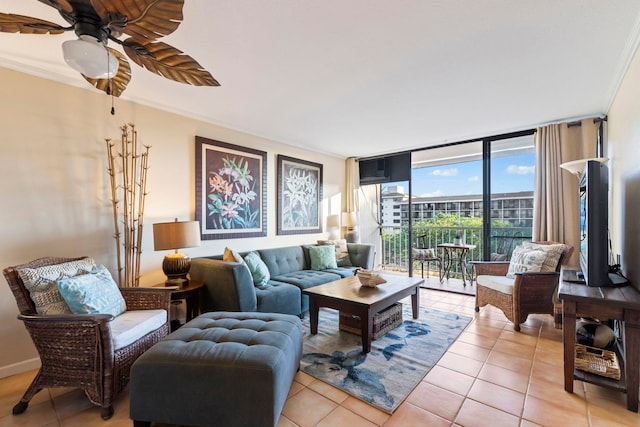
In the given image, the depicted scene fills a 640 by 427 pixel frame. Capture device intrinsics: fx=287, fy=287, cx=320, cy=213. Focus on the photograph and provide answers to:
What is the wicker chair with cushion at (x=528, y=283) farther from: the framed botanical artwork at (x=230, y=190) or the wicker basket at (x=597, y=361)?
the framed botanical artwork at (x=230, y=190)

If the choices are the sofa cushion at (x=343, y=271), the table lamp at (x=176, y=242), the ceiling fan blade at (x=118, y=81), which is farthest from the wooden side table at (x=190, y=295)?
the sofa cushion at (x=343, y=271)

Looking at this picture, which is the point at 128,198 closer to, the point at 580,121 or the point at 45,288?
the point at 45,288

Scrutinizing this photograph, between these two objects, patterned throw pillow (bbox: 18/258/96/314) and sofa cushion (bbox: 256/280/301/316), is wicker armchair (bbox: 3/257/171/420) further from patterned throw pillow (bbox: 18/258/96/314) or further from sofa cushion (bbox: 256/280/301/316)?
sofa cushion (bbox: 256/280/301/316)

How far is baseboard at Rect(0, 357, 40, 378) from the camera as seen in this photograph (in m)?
2.16

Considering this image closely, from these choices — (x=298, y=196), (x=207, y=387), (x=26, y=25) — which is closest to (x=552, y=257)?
(x=298, y=196)

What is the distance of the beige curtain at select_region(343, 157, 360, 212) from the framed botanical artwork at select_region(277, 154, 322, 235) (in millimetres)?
786

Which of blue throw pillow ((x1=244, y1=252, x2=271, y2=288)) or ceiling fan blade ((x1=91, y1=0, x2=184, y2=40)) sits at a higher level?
ceiling fan blade ((x1=91, y1=0, x2=184, y2=40))

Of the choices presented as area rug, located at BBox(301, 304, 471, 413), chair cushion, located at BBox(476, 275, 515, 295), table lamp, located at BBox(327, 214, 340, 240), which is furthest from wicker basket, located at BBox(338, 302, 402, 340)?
table lamp, located at BBox(327, 214, 340, 240)

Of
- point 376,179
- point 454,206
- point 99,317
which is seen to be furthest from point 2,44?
point 454,206

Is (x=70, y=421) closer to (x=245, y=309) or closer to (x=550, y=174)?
(x=245, y=309)

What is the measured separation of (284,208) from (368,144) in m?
1.72

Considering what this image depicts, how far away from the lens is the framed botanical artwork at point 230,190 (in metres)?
3.41

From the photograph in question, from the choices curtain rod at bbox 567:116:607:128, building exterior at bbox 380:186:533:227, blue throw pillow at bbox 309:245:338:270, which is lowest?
blue throw pillow at bbox 309:245:338:270

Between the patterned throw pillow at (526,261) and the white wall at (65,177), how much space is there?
12.4ft
